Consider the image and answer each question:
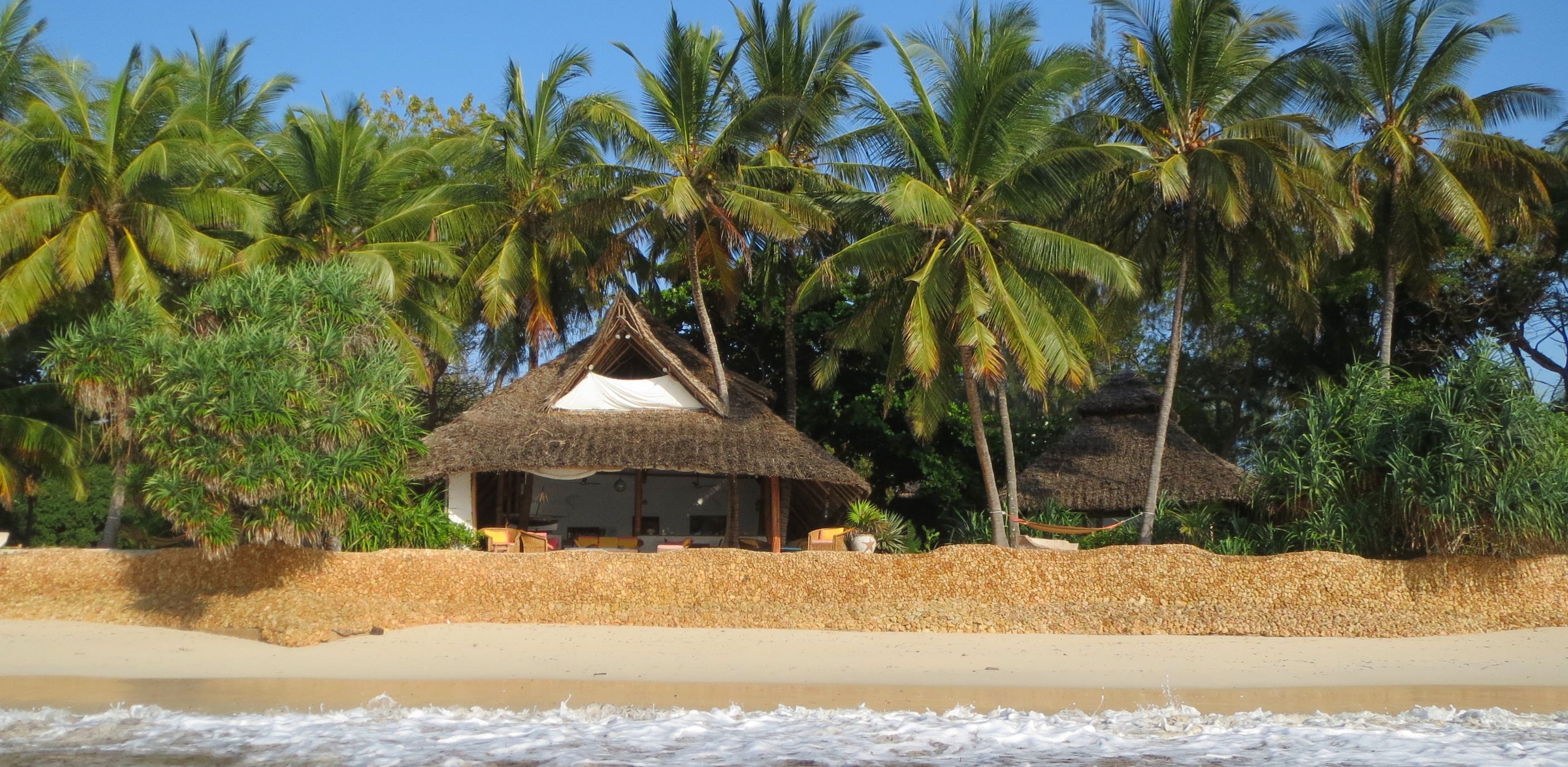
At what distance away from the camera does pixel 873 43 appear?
1958 centimetres

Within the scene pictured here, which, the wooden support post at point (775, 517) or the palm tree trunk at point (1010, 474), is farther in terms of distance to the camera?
the wooden support post at point (775, 517)

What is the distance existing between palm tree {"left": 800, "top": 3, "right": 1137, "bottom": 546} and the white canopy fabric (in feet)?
10.4

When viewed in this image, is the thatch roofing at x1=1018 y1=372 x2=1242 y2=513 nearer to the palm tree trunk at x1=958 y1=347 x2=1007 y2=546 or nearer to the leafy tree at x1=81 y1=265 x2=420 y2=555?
the palm tree trunk at x1=958 y1=347 x2=1007 y2=546

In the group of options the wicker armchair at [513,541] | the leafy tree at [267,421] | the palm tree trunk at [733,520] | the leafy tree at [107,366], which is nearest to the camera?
the leafy tree at [267,421]

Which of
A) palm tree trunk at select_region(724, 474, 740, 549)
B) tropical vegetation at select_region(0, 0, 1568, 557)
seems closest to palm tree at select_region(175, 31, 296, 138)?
tropical vegetation at select_region(0, 0, 1568, 557)

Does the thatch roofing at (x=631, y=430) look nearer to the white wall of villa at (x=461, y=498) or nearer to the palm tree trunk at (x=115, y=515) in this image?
the white wall of villa at (x=461, y=498)

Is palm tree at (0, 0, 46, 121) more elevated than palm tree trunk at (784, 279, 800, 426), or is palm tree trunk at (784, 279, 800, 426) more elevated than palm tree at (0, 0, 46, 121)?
palm tree at (0, 0, 46, 121)

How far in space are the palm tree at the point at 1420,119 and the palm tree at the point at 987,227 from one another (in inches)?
159

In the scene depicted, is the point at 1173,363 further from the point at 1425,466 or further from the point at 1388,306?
the point at 1425,466

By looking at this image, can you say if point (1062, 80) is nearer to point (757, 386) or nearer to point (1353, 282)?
point (757, 386)

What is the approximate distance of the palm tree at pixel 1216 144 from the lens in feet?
48.0

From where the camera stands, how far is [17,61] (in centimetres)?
1655

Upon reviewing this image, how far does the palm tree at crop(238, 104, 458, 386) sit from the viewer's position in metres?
16.5

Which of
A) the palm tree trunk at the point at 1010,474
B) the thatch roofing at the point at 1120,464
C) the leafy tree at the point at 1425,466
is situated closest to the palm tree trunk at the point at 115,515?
the palm tree trunk at the point at 1010,474
